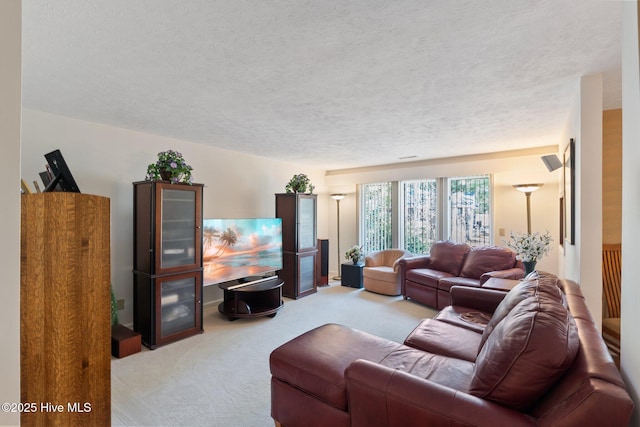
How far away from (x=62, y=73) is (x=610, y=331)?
4572mm

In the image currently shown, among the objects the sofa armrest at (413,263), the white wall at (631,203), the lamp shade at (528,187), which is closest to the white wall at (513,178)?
the lamp shade at (528,187)

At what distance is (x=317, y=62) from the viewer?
1894mm

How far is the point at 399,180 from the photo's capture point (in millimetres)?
5691

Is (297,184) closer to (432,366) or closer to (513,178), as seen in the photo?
(513,178)

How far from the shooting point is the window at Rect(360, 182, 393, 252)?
19.8ft

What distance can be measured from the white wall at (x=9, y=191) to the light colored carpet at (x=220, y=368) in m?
1.36

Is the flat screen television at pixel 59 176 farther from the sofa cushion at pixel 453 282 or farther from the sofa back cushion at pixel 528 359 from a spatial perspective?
the sofa cushion at pixel 453 282

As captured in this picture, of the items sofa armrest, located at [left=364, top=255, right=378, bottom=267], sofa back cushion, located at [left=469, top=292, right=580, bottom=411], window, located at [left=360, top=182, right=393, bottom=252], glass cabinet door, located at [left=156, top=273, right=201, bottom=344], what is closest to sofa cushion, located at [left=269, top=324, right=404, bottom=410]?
sofa back cushion, located at [left=469, top=292, right=580, bottom=411]

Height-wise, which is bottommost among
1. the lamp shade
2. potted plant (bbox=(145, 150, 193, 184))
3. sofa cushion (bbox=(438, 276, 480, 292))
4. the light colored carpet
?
the light colored carpet

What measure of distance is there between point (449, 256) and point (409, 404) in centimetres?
369

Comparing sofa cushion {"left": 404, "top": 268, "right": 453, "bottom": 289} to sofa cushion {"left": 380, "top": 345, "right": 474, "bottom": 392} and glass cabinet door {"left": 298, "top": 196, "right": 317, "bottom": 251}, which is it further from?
sofa cushion {"left": 380, "top": 345, "right": 474, "bottom": 392}

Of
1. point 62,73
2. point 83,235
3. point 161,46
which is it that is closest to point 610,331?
point 83,235

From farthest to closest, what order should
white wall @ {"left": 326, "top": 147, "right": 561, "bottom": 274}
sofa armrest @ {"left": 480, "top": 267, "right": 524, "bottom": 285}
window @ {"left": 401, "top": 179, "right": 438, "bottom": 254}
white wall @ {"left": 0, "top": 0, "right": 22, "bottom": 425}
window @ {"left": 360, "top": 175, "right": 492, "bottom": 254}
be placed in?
window @ {"left": 401, "top": 179, "right": 438, "bottom": 254}
window @ {"left": 360, "top": 175, "right": 492, "bottom": 254}
white wall @ {"left": 326, "top": 147, "right": 561, "bottom": 274}
sofa armrest @ {"left": 480, "top": 267, "right": 524, "bottom": 285}
white wall @ {"left": 0, "top": 0, "right": 22, "bottom": 425}

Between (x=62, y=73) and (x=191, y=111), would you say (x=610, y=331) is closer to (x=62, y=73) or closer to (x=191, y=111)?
(x=191, y=111)
